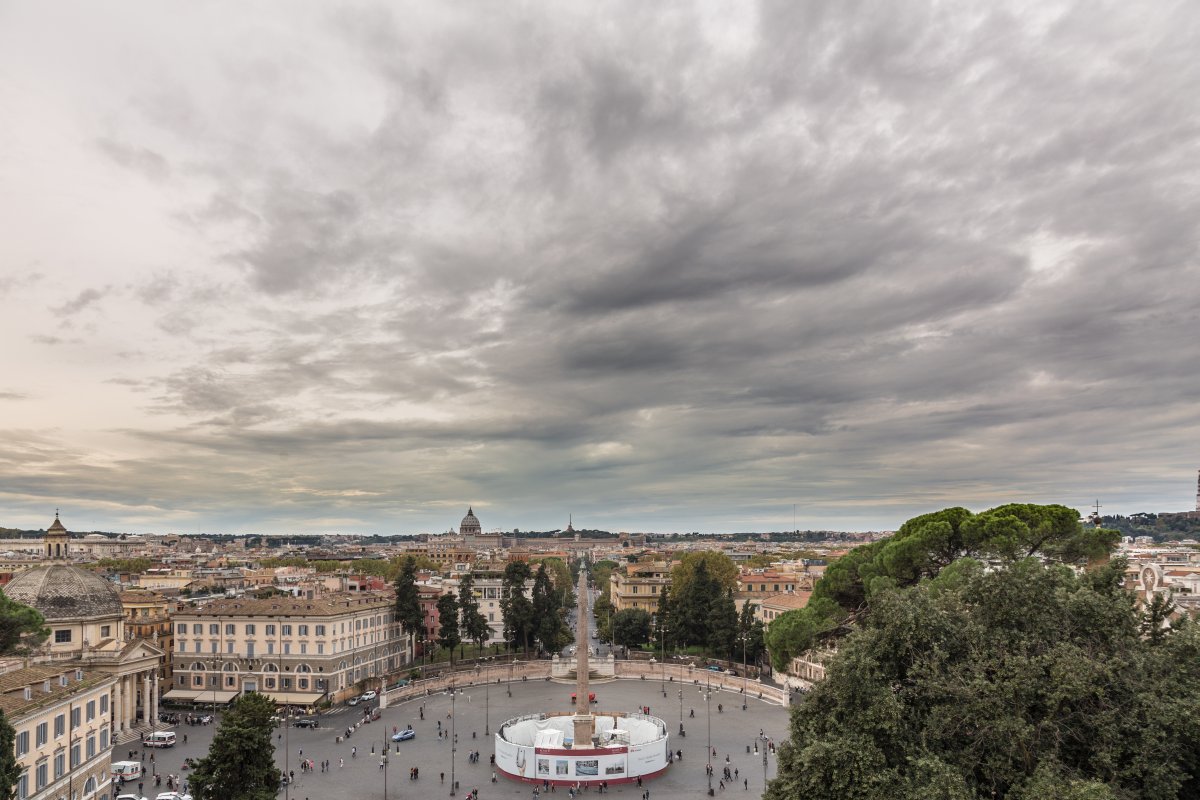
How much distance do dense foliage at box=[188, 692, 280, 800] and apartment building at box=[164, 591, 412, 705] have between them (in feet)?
105

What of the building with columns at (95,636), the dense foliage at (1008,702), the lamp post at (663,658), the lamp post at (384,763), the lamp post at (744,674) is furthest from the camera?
the lamp post at (663,658)

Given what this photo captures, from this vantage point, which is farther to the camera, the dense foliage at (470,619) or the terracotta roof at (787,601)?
the terracotta roof at (787,601)

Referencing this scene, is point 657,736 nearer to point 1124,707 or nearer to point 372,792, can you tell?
point 372,792

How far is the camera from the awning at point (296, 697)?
60.0 m

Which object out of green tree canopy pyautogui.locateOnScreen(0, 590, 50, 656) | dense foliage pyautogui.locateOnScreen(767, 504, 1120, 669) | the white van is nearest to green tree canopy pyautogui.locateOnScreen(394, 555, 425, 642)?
the white van

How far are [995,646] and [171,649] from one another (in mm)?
63952

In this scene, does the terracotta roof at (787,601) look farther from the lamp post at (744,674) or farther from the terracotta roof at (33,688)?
the terracotta roof at (33,688)

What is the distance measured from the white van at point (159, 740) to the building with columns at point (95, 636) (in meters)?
2.39

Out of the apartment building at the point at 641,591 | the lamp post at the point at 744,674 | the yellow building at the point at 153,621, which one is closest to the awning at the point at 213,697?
the yellow building at the point at 153,621

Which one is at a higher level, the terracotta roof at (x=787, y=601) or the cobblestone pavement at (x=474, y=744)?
the terracotta roof at (x=787, y=601)

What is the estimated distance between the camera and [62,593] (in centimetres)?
5475

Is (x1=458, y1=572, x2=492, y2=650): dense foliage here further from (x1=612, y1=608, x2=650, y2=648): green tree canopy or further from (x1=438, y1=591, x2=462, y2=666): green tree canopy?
(x1=612, y1=608, x2=650, y2=648): green tree canopy

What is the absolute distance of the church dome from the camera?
53.9 m

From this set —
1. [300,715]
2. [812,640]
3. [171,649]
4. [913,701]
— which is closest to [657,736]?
[812,640]
